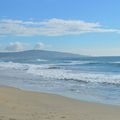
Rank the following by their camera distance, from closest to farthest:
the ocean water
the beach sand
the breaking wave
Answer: the beach sand < the ocean water < the breaking wave

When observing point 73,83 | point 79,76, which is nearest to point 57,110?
point 73,83

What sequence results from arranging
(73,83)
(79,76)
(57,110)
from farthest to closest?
(79,76), (73,83), (57,110)

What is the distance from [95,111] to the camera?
36.2ft

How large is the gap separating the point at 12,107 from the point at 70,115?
205 cm

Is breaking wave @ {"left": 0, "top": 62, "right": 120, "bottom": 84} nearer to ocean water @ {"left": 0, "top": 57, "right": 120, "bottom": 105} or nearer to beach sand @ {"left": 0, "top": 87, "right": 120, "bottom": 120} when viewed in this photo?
ocean water @ {"left": 0, "top": 57, "right": 120, "bottom": 105}

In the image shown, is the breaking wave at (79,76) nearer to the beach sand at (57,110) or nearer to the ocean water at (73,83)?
the ocean water at (73,83)

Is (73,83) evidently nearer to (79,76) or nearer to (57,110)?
(79,76)

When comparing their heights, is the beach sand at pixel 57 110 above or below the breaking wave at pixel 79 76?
below

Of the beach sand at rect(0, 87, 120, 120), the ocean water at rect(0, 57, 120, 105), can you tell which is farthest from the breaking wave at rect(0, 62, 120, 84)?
the beach sand at rect(0, 87, 120, 120)

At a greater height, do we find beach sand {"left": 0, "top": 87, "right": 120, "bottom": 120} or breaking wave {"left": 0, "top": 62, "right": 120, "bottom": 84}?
breaking wave {"left": 0, "top": 62, "right": 120, "bottom": 84}

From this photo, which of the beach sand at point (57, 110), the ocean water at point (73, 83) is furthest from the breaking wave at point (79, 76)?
the beach sand at point (57, 110)

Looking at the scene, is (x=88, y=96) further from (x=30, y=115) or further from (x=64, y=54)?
(x=64, y=54)

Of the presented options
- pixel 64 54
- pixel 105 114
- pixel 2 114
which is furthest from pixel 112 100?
pixel 64 54

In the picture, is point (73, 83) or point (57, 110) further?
point (73, 83)
